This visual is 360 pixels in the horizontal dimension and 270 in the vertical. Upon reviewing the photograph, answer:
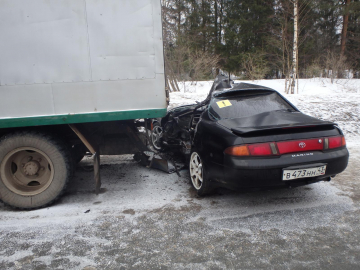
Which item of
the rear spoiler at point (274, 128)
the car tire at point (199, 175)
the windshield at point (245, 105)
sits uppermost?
the windshield at point (245, 105)

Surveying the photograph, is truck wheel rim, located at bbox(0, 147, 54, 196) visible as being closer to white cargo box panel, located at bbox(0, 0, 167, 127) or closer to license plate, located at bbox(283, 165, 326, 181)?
white cargo box panel, located at bbox(0, 0, 167, 127)

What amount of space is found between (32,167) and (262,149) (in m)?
3.10

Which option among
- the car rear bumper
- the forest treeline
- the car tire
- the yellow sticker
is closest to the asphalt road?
the car tire

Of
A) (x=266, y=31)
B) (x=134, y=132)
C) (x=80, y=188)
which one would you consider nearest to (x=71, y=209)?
(x=80, y=188)

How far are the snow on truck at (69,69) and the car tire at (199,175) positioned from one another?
3.00 feet

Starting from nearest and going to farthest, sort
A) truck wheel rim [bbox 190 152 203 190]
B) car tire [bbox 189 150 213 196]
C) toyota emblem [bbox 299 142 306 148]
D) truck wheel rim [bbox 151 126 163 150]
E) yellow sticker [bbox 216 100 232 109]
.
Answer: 1. toyota emblem [bbox 299 142 306 148]
2. car tire [bbox 189 150 213 196]
3. truck wheel rim [bbox 190 152 203 190]
4. yellow sticker [bbox 216 100 232 109]
5. truck wheel rim [bbox 151 126 163 150]

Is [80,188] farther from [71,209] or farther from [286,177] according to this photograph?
[286,177]

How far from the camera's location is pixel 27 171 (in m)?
3.84

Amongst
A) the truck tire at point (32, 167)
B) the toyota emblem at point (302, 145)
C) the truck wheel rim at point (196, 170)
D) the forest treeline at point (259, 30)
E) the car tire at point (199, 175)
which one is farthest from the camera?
the forest treeline at point (259, 30)

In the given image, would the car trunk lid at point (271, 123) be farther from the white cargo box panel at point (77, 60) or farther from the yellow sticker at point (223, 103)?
the white cargo box panel at point (77, 60)

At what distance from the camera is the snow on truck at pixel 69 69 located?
3.22 meters

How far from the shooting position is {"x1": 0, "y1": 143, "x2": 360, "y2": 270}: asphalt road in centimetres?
250

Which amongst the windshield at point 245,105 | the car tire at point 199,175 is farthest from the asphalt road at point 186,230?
the windshield at point 245,105

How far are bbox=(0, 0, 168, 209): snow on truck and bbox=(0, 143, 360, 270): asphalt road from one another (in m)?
0.77
